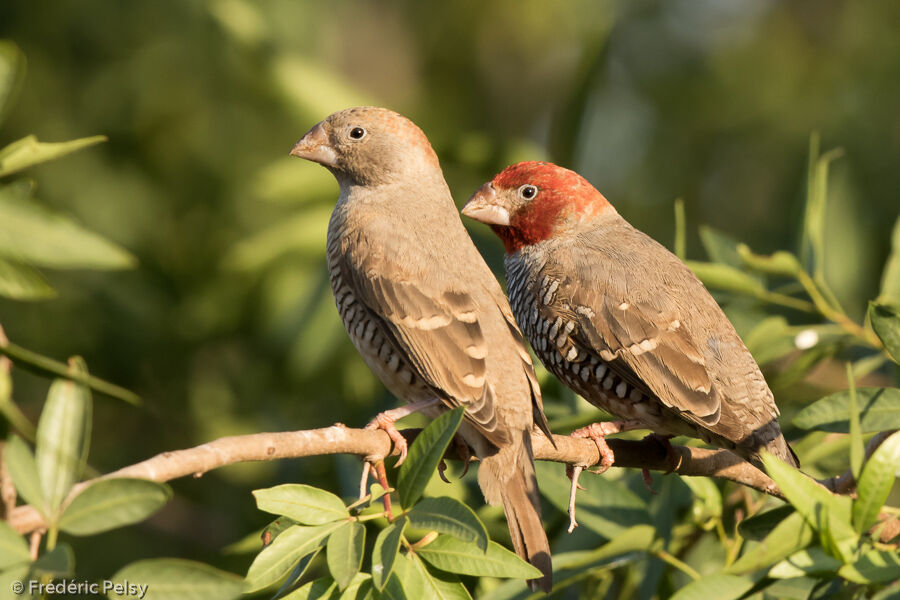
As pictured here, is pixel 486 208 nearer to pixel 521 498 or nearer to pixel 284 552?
pixel 521 498

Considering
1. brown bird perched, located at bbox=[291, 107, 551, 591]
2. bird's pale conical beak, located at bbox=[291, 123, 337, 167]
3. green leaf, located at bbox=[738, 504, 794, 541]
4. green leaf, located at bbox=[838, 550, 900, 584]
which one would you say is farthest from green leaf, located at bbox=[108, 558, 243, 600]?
bird's pale conical beak, located at bbox=[291, 123, 337, 167]

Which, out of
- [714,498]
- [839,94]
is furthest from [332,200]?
[839,94]

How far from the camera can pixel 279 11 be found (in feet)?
26.1

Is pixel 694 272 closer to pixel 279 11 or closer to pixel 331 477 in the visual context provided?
pixel 331 477

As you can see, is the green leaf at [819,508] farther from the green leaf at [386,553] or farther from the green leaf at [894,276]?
the green leaf at [894,276]

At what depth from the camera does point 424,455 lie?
7.76ft

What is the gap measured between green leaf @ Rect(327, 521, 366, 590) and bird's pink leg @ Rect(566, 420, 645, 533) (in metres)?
1.08

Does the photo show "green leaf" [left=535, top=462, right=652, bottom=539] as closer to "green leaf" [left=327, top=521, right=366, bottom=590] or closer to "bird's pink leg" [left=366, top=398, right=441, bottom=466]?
"bird's pink leg" [left=366, top=398, right=441, bottom=466]

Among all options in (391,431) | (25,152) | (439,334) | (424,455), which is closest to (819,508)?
(424,455)

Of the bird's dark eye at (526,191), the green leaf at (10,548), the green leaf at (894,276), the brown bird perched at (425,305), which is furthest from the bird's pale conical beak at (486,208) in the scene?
the green leaf at (10,548)

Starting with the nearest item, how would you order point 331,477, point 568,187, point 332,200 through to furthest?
point 568,187 < point 331,477 < point 332,200

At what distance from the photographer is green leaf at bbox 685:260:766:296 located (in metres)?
3.82

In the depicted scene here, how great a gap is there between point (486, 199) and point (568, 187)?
38cm

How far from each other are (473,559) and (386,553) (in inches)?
9.5
